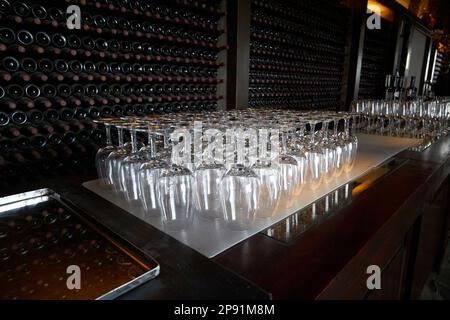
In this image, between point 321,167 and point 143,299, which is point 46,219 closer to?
point 143,299

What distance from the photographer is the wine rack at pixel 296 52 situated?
335 centimetres

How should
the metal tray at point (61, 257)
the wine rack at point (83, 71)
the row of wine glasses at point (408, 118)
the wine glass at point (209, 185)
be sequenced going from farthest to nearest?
the row of wine glasses at point (408, 118) → the wine rack at point (83, 71) → the wine glass at point (209, 185) → the metal tray at point (61, 257)

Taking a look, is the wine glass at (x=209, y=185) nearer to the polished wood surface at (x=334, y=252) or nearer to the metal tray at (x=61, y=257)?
the polished wood surface at (x=334, y=252)

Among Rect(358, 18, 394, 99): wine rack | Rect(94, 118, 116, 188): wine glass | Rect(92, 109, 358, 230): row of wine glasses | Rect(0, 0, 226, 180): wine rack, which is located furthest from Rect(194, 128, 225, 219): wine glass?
Rect(358, 18, 394, 99): wine rack

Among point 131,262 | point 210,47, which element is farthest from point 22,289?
point 210,47

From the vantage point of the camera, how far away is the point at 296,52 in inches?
152

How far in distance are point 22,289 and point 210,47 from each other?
2.49m

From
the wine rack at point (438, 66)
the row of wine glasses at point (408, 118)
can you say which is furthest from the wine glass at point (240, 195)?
the wine rack at point (438, 66)

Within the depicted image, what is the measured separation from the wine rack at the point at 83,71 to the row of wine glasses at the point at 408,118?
162 cm

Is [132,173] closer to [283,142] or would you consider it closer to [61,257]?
[61,257]

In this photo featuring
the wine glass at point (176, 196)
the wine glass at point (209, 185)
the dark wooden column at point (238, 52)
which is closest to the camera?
the wine glass at point (176, 196)

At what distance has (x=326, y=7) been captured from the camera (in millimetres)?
4336

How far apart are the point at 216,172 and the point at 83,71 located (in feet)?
4.40

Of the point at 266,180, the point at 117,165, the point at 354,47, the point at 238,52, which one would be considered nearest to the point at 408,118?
the point at 238,52
